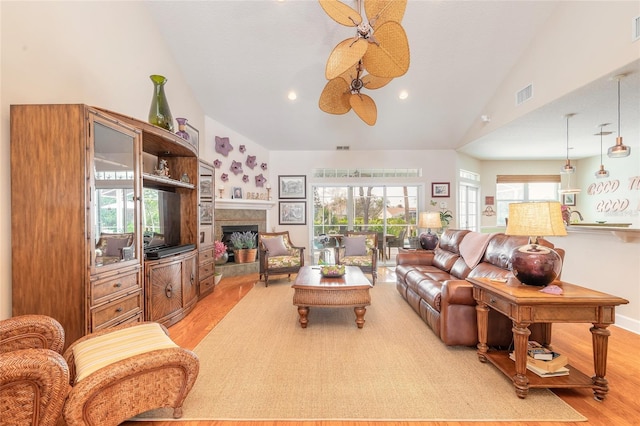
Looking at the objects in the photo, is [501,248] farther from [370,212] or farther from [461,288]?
[370,212]

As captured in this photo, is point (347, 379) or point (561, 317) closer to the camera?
point (561, 317)

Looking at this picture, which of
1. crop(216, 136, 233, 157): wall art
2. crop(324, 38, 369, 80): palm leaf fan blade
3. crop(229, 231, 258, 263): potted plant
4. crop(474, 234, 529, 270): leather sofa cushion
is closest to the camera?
crop(324, 38, 369, 80): palm leaf fan blade

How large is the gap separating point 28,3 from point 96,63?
2.21ft

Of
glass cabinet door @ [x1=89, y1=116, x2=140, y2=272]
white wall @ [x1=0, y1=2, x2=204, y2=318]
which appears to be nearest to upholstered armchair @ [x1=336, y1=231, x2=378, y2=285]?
glass cabinet door @ [x1=89, y1=116, x2=140, y2=272]

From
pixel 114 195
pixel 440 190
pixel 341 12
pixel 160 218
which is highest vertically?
pixel 341 12

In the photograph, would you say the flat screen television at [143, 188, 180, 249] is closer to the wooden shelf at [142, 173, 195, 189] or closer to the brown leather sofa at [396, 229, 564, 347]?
the wooden shelf at [142, 173, 195, 189]

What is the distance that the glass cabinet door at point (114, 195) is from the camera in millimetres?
2184

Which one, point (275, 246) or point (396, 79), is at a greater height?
point (396, 79)

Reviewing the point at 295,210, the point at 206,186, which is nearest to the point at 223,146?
the point at 206,186

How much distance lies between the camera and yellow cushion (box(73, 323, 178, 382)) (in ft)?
5.09

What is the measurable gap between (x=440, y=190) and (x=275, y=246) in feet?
13.9

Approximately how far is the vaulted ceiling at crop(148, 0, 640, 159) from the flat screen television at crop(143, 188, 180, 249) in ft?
7.51

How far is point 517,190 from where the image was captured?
753cm

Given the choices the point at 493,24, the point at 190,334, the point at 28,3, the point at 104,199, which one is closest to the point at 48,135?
the point at 104,199
